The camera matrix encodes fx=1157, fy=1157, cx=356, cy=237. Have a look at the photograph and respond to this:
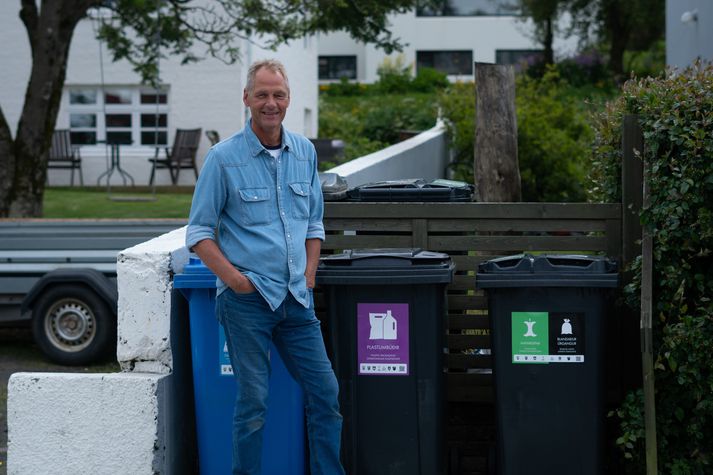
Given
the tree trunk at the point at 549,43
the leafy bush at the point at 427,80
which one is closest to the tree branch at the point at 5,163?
the tree trunk at the point at 549,43

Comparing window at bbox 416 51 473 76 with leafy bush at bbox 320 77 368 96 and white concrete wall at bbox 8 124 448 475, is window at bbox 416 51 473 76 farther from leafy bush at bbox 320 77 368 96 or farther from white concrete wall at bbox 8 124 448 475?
white concrete wall at bbox 8 124 448 475

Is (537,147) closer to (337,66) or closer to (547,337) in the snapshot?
(547,337)

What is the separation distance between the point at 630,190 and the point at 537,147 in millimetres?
10588

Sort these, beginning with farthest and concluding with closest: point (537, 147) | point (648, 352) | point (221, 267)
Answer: point (537, 147) → point (648, 352) → point (221, 267)

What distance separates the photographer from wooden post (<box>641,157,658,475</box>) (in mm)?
5230

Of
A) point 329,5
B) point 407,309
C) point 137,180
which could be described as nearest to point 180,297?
point 407,309

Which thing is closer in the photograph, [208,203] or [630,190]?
[208,203]

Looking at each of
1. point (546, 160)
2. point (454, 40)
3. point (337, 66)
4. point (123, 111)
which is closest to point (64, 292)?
point (546, 160)

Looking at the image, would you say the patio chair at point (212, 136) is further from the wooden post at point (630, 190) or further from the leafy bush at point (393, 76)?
the leafy bush at point (393, 76)

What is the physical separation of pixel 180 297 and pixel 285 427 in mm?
837

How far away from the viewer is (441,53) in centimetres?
5069

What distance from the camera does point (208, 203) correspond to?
4891 millimetres

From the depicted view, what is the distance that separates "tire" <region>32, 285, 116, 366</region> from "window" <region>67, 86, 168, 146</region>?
1623 centimetres

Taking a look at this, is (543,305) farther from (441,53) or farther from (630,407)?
(441,53)
